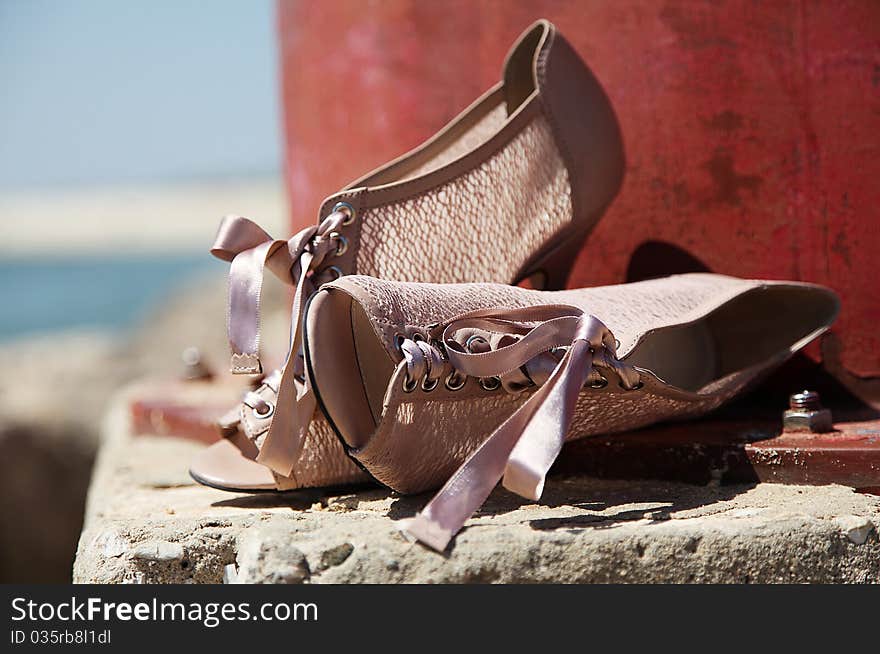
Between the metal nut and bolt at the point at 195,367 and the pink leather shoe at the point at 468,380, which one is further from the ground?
the pink leather shoe at the point at 468,380

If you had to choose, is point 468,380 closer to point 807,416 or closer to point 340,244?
point 340,244

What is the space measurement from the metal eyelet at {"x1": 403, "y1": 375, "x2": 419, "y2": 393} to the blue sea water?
15555 mm

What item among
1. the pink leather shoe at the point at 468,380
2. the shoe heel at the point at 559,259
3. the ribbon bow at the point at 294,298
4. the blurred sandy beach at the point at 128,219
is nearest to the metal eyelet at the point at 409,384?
the pink leather shoe at the point at 468,380

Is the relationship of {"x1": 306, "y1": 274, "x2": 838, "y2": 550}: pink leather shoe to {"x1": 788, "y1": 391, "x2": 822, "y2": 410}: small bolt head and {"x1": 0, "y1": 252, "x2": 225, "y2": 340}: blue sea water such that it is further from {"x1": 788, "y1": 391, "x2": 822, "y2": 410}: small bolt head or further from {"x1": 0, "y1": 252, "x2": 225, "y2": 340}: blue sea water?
{"x1": 0, "y1": 252, "x2": 225, "y2": 340}: blue sea water

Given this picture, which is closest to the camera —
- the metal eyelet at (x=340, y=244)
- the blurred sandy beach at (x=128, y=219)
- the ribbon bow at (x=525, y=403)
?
the ribbon bow at (x=525, y=403)

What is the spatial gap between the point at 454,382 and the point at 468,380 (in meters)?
0.02

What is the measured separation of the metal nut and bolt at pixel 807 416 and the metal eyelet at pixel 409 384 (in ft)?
1.60

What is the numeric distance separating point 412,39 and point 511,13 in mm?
154

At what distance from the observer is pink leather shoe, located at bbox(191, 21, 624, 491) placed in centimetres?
112

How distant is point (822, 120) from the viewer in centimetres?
139

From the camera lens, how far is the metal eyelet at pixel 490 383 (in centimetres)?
103

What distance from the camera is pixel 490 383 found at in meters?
1.03

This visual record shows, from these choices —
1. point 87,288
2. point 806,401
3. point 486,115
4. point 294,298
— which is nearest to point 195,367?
point 486,115

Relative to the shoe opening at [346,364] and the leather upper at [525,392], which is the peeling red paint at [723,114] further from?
the shoe opening at [346,364]
